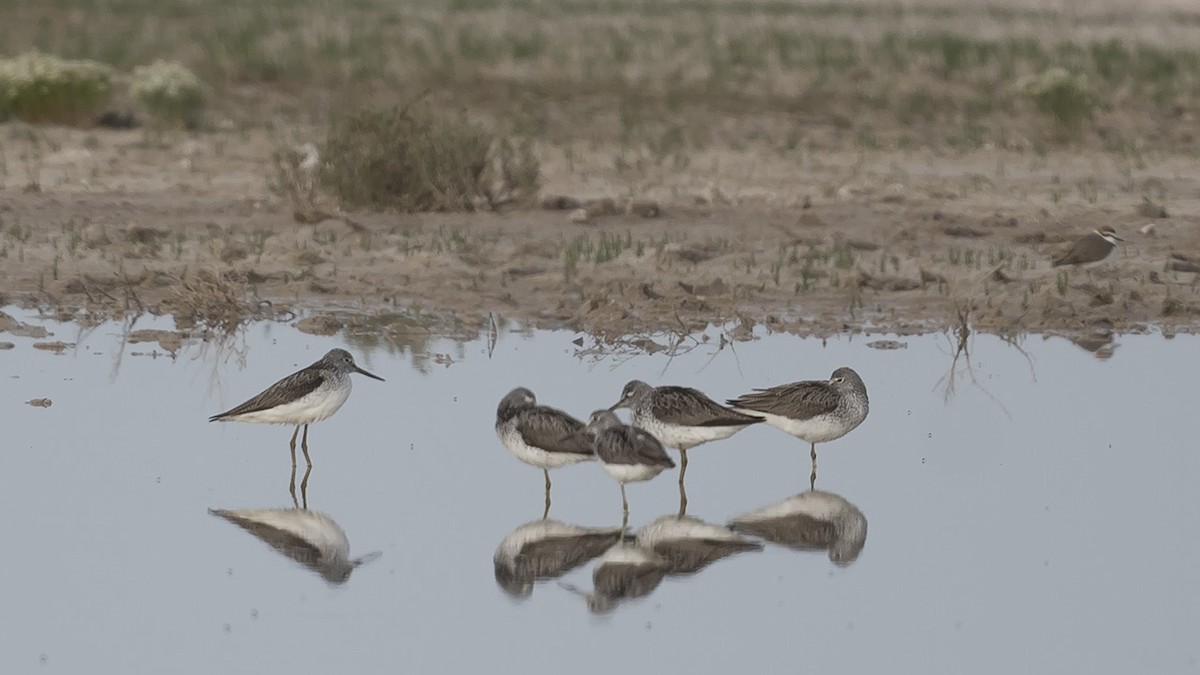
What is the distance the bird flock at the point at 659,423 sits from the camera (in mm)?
9094

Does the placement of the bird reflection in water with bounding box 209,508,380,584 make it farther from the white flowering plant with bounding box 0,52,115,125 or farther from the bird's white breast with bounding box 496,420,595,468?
the white flowering plant with bounding box 0,52,115,125

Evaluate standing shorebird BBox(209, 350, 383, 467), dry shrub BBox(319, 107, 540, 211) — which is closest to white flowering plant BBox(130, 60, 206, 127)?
dry shrub BBox(319, 107, 540, 211)

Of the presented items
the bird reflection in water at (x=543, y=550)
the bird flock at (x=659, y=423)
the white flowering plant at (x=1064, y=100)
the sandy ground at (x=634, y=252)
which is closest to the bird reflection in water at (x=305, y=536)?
the bird reflection in water at (x=543, y=550)

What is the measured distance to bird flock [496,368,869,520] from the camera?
9.09 m

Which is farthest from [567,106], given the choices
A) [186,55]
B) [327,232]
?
[327,232]

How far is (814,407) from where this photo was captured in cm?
1004

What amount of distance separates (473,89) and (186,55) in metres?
6.74

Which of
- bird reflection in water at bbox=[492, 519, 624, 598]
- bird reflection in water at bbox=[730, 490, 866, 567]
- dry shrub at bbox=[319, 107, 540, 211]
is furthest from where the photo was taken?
dry shrub at bbox=[319, 107, 540, 211]

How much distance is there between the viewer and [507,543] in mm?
8523

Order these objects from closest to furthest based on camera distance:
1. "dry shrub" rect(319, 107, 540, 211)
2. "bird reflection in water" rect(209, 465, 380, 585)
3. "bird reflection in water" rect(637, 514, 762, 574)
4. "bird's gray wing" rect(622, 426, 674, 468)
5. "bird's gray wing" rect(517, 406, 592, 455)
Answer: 1. "bird reflection in water" rect(209, 465, 380, 585)
2. "bird reflection in water" rect(637, 514, 762, 574)
3. "bird's gray wing" rect(622, 426, 674, 468)
4. "bird's gray wing" rect(517, 406, 592, 455)
5. "dry shrub" rect(319, 107, 540, 211)

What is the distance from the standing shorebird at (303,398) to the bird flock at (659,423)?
903mm

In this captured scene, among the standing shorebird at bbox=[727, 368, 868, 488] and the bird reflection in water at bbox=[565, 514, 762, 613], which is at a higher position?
the standing shorebird at bbox=[727, 368, 868, 488]

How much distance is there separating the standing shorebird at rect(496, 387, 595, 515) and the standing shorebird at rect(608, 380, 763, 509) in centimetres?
40

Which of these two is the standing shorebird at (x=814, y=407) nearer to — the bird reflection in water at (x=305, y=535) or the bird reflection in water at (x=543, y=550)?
the bird reflection in water at (x=543, y=550)
